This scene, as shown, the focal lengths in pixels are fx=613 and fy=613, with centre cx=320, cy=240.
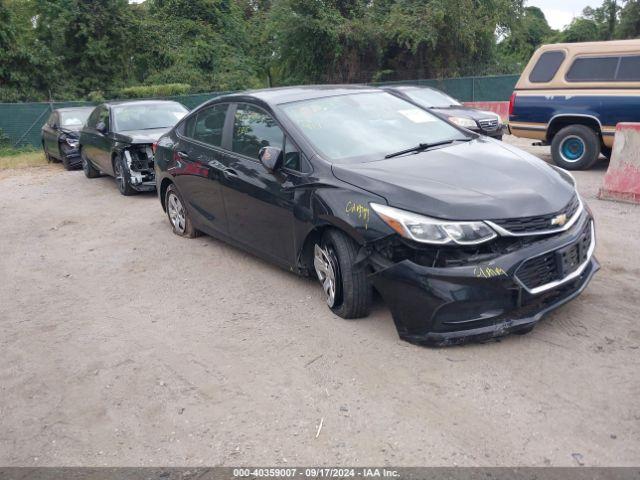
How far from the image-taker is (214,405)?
12.0ft

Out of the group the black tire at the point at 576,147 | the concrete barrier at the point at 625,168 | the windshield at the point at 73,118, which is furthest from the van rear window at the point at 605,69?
the windshield at the point at 73,118

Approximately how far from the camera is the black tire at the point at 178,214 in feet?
23.2

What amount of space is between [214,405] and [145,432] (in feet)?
1.37

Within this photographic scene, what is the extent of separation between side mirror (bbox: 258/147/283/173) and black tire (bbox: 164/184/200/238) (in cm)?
233

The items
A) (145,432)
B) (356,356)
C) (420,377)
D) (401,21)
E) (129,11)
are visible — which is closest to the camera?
(145,432)

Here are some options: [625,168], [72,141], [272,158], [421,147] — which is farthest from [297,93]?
[72,141]

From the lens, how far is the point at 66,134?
1476 cm

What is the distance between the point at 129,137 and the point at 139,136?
0.16 m

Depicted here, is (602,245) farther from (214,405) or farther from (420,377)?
(214,405)

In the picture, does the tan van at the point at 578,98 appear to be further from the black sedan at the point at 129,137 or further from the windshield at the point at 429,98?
the black sedan at the point at 129,137

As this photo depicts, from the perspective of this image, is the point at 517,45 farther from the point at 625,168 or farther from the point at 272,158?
the point at 272,158

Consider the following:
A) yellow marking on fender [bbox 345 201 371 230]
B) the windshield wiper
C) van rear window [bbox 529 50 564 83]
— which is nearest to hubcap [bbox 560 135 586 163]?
van rear window [bbox 529 50 564 83]

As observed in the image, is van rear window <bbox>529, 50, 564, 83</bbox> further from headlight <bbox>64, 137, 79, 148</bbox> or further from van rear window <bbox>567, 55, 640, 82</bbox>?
headlight <bbox>64, 137, 79, 148</bbox>

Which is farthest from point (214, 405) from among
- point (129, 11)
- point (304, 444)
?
point (129, 11)
